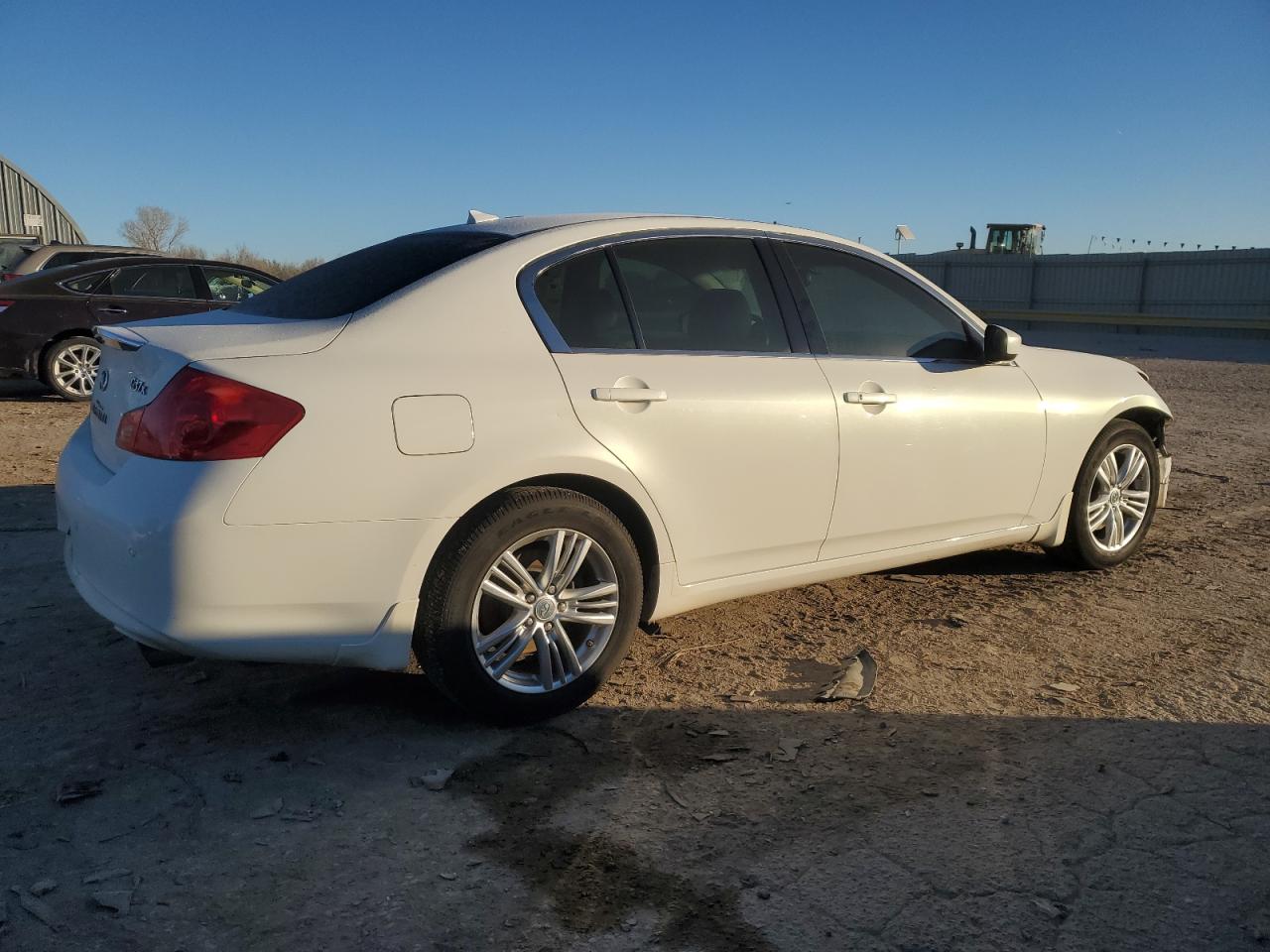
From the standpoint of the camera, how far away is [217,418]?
2941mm

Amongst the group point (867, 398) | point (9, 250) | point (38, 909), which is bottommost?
point (38, 909)

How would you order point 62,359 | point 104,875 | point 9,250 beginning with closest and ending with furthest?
point 104,875 < point 62,359 < point 9,250

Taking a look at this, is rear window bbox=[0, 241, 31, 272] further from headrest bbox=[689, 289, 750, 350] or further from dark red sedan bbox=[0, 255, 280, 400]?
headrest bbox=[689, 289, 750, 350]

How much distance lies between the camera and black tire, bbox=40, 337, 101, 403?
35.4 feet

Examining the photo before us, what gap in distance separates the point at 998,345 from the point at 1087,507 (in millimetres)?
1140

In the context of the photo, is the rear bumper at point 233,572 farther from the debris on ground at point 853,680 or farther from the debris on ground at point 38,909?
the debris on ground at point 853,680

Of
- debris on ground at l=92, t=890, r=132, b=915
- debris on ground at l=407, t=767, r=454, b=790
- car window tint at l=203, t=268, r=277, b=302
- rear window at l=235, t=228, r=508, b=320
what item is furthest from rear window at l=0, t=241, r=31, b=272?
debris on ground at l=92, t=890, r=132, b=915

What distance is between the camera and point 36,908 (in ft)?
8.06

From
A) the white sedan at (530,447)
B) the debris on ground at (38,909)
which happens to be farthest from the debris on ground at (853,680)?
the debris on ground at (38,909)

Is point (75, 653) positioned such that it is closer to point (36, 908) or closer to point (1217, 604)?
point (36, 908)

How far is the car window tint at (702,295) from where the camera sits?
12.6 feet

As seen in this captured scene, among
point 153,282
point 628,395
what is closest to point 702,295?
point 628,395

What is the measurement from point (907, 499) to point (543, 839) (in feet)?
7.35

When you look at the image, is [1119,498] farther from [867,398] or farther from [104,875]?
[104,875]
